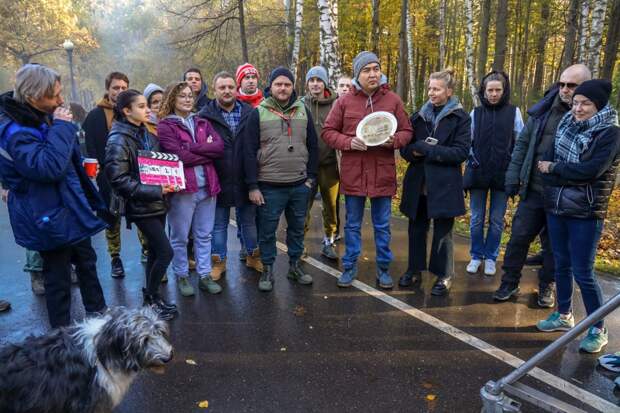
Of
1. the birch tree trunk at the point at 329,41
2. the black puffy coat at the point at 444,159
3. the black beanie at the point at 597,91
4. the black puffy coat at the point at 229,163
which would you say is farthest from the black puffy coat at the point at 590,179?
the birch tree trunk at the point at 329,41

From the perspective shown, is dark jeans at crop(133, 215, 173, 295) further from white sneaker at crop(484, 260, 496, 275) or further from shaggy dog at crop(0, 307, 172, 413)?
white sneaker at crop(484, 260, 496, 275)

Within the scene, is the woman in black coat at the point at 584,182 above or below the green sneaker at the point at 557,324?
above

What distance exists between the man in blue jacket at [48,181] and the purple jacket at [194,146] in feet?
3.28

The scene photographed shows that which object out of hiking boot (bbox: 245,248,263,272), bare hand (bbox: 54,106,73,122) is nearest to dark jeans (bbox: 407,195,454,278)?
hiking boot (bbox: 245,248,263,272)

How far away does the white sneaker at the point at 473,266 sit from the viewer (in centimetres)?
551

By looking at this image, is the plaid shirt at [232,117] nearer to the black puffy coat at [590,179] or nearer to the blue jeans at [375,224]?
the blue jeans at [375,224]

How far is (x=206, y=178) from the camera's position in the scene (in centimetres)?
472

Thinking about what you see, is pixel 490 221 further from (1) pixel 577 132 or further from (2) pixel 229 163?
(2) pixel 229 163

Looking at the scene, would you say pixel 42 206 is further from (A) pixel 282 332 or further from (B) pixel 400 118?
(B) pixel 400 118

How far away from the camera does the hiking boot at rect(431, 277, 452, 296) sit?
15.9 ft

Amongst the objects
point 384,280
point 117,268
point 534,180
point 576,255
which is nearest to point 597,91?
point 534,180

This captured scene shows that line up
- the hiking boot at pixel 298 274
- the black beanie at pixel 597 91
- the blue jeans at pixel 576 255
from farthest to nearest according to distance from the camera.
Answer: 1. the hiking boot at pixel 298 274
2. the blue jeans at pixel 576 255
3. the black beanie at pixel 597 91

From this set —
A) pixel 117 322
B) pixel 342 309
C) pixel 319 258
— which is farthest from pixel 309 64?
pixel 117 322

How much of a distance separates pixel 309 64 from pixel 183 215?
23149 mm
